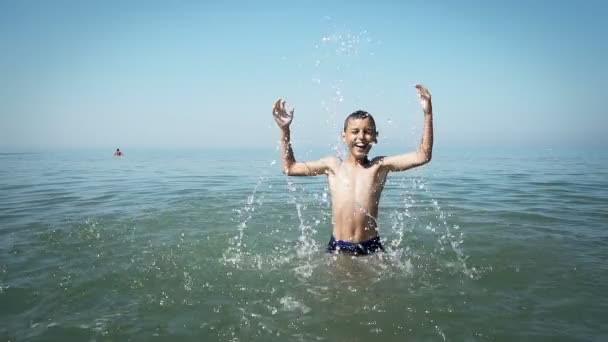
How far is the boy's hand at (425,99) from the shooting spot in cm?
415

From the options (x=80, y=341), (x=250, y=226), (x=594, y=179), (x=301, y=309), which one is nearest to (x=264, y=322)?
(x=301, y=309)

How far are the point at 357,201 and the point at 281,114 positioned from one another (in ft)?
4.83

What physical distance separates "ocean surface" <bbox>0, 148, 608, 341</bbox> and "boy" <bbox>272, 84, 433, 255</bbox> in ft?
1.03

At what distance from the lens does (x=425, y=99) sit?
13.6 ft

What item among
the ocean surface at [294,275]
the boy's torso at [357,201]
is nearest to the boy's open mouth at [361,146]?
the boy's torso at [357,201]

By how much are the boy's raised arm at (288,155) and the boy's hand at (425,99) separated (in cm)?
149

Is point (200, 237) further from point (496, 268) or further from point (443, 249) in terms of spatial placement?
point (496, 268)

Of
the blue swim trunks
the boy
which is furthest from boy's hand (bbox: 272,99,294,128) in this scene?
the blue swim trunks

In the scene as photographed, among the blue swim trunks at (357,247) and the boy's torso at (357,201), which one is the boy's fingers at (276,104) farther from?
the blue swim trunks at (357,247)

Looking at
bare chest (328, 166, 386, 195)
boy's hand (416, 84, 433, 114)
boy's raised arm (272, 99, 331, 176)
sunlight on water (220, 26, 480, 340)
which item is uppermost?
boy's hand (416, 84, 433, 114)

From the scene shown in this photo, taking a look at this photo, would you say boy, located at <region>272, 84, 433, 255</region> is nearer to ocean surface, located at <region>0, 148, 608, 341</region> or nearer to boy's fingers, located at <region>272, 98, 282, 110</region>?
boy's fingers, located at <region>272, 98, 282, 110</region>

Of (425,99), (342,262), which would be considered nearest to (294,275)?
(342,262)

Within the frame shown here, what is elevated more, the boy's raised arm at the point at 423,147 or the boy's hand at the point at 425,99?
the boy's hand at the point at 425,99

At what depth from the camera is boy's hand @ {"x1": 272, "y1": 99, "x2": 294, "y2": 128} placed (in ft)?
15.8
